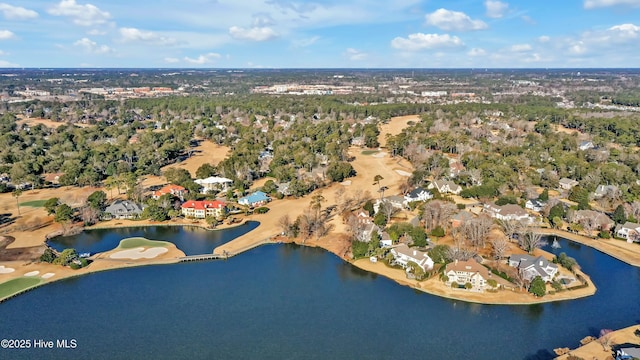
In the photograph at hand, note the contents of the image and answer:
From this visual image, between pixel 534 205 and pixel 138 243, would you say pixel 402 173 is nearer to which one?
pixel 534 205

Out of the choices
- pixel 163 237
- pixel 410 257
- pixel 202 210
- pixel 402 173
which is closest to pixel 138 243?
pixel 163 237

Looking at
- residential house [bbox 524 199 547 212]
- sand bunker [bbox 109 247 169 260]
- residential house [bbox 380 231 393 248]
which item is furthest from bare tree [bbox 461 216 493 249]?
sand bunker [bbox 109 247 169 260]

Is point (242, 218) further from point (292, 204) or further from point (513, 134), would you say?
point (513, 134)

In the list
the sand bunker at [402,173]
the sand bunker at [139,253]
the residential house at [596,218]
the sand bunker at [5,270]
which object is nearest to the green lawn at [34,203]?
the sand bunker at [5,270]

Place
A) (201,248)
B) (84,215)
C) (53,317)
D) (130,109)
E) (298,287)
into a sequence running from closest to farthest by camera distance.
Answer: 1. (53,317)
2. (298,287)
3. (201,248)
4. (84,215)
5. (130,109)

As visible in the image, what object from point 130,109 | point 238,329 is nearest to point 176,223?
point 238,329

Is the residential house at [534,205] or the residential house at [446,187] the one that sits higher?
the residential house at [446,187]

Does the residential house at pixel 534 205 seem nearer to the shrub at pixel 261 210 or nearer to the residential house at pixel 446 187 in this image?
the residential house at pixel 446 187
